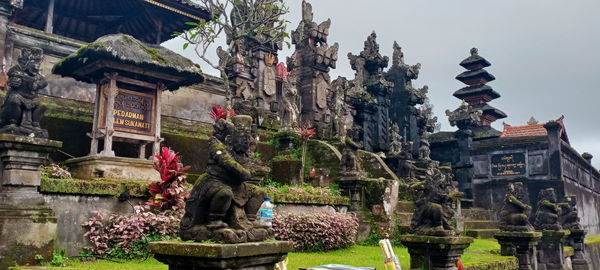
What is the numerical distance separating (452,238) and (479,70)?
80.5ft

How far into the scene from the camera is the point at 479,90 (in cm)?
2897

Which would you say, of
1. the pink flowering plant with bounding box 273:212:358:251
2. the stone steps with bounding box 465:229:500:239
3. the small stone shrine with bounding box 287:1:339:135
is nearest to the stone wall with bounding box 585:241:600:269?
the stone steps with bounding box 465:229:500:239

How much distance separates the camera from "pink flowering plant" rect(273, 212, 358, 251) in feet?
34.4

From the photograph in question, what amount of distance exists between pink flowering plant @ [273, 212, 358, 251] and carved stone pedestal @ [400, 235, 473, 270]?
3.22m

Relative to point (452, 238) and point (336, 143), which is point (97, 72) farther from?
point (336, 143)

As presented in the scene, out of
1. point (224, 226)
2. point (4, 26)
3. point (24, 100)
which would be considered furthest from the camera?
point (4, 26)

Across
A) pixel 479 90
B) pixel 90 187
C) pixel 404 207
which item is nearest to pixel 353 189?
pixel 404 207

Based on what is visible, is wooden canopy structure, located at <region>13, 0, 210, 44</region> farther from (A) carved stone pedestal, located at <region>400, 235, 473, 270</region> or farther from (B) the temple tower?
(B) the temple tower

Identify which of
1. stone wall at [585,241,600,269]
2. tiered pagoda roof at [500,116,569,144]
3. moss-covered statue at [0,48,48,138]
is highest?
tiered pagoda roof at [500,116,569,144]

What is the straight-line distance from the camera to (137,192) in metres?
8.52

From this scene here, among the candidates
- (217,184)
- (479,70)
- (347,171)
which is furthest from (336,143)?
(479,70)

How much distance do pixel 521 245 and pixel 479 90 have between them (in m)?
20.2

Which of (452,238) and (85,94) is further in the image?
(85,94)

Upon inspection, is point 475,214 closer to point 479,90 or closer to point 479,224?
point 479,224
